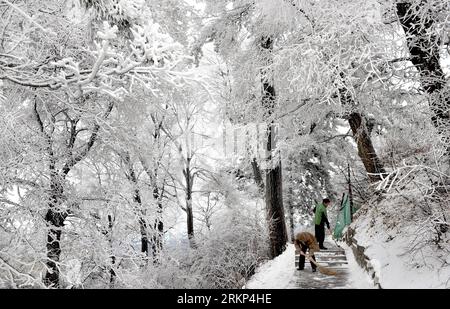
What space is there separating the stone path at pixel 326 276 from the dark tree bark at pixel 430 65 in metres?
3.24

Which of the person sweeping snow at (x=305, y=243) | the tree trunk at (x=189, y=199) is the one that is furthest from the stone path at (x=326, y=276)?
the tree trunk at (x=189, y=199)

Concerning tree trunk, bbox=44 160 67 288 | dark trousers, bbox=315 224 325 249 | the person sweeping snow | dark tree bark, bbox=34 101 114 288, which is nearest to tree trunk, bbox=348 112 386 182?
dark trousers, bbox=315 224 325 249

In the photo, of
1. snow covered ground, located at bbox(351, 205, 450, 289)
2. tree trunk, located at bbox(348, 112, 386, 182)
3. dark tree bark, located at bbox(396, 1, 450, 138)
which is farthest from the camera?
tree trunk, located at bbox(348, 112, 386, 182)

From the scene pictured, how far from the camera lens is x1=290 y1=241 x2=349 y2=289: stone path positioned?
7281 mm

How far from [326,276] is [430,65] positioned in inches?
167

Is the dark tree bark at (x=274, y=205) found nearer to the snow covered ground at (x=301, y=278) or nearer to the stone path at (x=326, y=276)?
the snow covered ground at (x=301, y=278)

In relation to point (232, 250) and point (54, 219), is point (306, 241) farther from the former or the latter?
point (54, 219)

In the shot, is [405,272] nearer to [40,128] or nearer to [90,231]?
[90,231]

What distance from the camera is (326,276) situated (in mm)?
7996

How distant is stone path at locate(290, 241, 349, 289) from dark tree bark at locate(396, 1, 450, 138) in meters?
3.24

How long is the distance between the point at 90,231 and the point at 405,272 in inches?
254

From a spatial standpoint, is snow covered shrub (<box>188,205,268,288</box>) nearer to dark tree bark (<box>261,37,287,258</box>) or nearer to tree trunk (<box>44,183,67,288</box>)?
dark tree bark (<box>261,37,287,258</box>)

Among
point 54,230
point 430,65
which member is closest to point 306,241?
point 430,65
